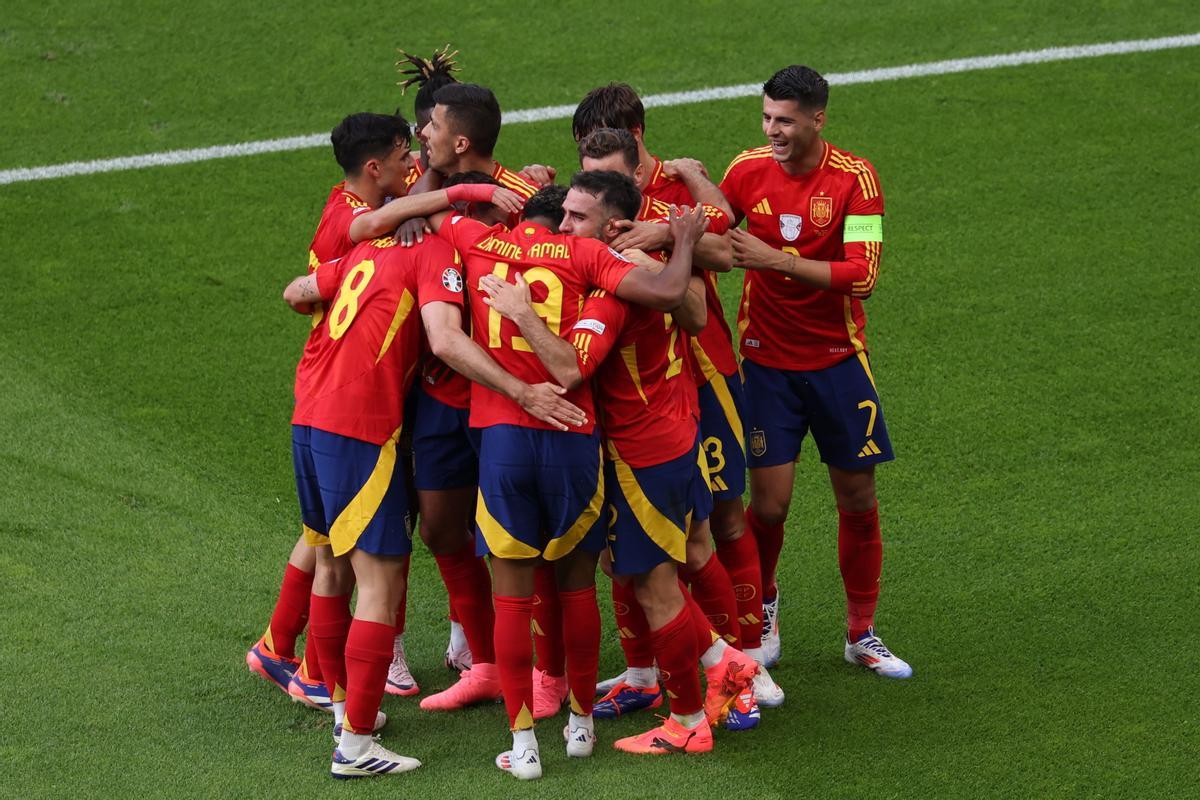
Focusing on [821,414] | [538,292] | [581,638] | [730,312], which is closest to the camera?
[538,292]

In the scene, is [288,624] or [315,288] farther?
[288,624]

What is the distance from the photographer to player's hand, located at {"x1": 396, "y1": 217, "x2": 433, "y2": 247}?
5172 mm

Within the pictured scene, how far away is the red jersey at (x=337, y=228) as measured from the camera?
546cm

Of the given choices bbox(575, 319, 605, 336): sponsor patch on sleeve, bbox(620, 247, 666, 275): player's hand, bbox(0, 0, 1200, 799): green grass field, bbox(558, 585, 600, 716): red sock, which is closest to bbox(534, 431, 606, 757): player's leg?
bbox(558, 585, 600, 716): red sock

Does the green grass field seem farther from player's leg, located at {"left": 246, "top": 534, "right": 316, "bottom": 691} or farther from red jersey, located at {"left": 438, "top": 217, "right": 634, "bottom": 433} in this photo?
red jersey, located at {"left": 438, "top": 217, "right": 634, "bottom": 433}

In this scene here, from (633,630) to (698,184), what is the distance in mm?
1593

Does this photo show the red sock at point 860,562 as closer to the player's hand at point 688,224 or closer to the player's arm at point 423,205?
Result: the player's hand at point 688,224

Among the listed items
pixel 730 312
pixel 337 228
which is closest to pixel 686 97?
pixel 730 312

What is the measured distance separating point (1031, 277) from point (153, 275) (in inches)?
194

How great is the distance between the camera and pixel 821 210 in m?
5.84

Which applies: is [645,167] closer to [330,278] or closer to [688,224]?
[688,224]

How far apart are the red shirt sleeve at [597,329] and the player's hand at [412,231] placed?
612 mm

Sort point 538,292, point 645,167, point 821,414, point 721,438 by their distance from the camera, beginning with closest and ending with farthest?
point 538,292 → point 645,167 → point 721,438 → point 821,414

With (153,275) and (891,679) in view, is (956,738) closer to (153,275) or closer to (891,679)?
(891,679)
